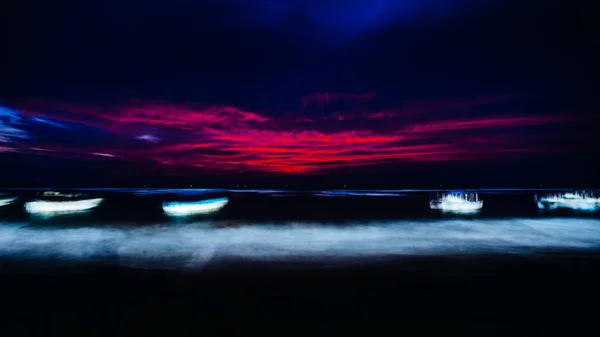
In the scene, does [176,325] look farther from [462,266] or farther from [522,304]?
[462,266]

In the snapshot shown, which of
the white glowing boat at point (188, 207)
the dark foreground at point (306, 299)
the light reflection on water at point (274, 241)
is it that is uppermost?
the white glowing boat at point (188, 207)

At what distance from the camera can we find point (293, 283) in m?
12.6

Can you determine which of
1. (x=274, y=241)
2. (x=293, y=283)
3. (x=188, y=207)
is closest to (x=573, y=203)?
(x=274, y=241)

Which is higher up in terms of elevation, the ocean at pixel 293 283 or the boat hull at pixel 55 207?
the boat hull at pixel 55 207

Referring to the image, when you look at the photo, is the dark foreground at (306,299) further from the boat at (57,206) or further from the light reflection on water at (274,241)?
the boat at (57,206)

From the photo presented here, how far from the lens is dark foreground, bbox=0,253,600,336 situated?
29.5 ft

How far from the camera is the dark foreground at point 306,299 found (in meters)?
9.00

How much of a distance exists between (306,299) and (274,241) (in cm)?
1090

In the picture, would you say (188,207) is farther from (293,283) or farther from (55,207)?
(293,283)

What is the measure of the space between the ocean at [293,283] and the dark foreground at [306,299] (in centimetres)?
5

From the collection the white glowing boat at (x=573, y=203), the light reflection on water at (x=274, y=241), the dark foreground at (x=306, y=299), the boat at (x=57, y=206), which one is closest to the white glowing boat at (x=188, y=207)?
the boat at (x=57, y=206)

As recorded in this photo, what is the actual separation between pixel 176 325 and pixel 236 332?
1.49 meters

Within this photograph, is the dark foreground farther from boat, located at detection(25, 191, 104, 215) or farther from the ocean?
boat, located at detection(25, 191, 104, 215)

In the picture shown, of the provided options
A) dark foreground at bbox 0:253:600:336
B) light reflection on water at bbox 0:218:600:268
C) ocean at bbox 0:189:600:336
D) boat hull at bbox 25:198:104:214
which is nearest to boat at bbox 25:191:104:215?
boat hull at bbox 25:198:104:214
